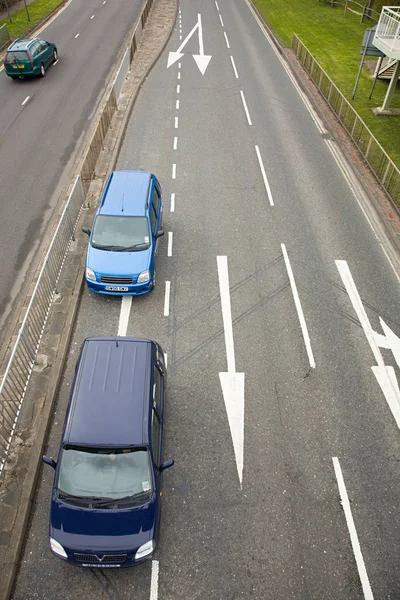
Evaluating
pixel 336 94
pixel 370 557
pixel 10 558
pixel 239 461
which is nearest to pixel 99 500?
pixel 10 558

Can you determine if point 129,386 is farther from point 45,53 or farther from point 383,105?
point 45,53

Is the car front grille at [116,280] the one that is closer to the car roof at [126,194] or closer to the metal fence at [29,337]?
the metal fence at [29,337]

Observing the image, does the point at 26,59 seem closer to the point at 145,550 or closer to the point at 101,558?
the point at 101,558

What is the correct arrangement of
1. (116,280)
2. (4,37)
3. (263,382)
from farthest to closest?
(4,37), (116,280), (263,382)

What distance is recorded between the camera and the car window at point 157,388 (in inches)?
315

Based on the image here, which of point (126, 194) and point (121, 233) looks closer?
point (121, 233)

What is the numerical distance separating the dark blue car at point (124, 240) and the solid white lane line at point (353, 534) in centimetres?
636

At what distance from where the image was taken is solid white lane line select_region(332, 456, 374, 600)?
686 centimetres

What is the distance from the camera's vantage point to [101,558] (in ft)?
21.1

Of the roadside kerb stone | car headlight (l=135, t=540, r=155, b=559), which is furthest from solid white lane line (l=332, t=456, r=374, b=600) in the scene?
the roadside kerb stone

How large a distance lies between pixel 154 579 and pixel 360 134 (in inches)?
735

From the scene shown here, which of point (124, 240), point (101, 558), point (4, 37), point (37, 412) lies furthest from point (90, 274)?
point (4, 37)

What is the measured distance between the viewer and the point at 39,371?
9.55 metres

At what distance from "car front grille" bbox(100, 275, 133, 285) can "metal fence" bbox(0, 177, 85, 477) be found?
1430 mm
